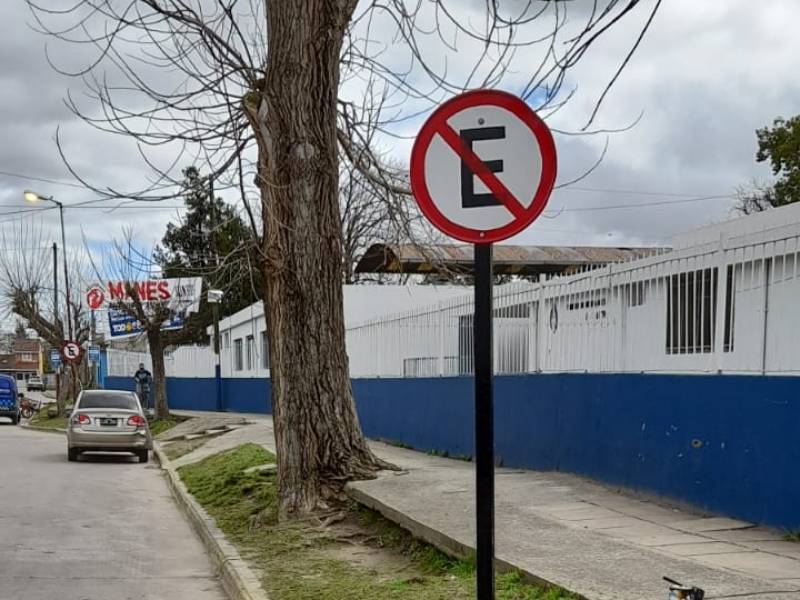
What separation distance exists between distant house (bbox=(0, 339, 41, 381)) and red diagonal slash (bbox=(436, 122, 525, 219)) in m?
144

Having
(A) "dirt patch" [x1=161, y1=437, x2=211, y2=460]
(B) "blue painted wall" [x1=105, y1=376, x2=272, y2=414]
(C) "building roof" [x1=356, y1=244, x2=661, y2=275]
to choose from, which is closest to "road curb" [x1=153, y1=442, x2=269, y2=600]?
(A) "dirt patch" [x1=161, y1=437, x2=211, y2=460]

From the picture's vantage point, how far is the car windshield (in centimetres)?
2059

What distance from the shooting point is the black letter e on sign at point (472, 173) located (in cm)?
435

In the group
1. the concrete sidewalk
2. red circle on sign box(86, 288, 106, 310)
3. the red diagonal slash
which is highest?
red circle on sign box(86, 288, 106, 310)

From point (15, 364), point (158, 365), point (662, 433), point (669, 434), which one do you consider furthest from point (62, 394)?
point (15, 364)

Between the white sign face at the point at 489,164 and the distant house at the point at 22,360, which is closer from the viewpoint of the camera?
the white sign face at the point at 489,164

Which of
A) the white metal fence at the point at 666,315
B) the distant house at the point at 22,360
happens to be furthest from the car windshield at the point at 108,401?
the distant house at the point at 22,360

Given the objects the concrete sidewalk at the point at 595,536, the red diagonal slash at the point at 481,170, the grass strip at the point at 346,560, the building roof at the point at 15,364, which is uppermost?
the red diagonal slash at the point at 481,170

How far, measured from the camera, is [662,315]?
29.8 feet

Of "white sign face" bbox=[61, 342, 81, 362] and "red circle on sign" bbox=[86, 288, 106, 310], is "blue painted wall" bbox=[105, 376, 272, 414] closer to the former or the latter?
"red circle on sign" bbox=[86, 288, 106, 310]

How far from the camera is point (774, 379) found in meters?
7.44

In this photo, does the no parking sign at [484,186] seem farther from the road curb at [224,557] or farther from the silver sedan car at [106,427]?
the silver sedan car at [106,427]

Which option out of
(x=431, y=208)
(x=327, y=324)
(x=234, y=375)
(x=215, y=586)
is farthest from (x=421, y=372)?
(x=234, y=375)

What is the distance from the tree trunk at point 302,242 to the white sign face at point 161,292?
22.7 metres
